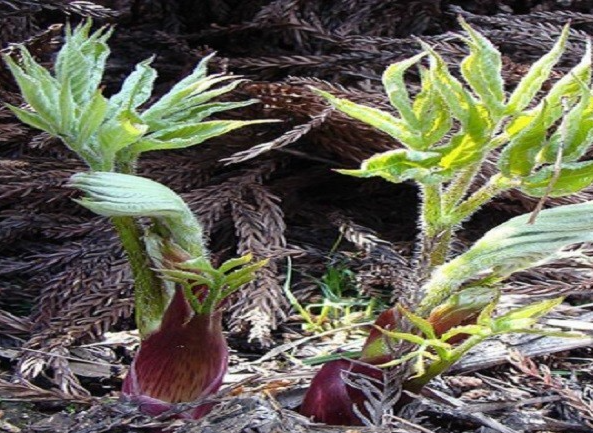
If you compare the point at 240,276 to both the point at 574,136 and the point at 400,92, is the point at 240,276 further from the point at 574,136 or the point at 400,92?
the point at 574,136

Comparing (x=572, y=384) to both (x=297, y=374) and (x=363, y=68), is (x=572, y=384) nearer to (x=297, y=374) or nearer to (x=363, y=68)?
(x=297, y=374)

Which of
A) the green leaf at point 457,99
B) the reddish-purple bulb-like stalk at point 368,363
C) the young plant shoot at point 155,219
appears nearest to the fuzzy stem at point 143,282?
the young plant shoot at point 155,219

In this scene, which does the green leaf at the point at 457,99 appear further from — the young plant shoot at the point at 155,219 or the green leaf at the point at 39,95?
the green leaf at the point at 39,95

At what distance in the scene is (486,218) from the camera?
200 cm

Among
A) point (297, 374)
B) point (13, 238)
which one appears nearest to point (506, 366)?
point (297, 374)

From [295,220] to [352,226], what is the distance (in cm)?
25

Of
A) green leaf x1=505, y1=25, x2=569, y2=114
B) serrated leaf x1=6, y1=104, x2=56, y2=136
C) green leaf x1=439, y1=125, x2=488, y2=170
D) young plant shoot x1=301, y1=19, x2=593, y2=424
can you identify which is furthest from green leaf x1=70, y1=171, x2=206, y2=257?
green leaf x1=505, y1=25, x2=569, y2=114

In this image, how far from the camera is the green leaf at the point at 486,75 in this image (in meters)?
1.09

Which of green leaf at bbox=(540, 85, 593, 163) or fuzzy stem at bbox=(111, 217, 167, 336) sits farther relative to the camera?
fuzzy stem at bbox=(111, 217, 167, 336)

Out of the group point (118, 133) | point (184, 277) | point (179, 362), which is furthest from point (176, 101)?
point (179, 362)

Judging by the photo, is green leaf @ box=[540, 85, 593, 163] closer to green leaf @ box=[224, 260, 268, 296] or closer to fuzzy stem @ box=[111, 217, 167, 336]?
green leaf @ box=[224, 260, 268, 296]

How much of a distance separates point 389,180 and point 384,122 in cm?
8

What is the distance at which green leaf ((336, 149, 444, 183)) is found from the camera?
1089 millimetres

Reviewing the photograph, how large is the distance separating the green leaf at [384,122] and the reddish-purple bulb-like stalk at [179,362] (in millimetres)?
348
